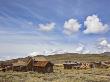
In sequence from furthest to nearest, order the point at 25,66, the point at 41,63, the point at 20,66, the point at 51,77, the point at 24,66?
the point at 20,66, the point at 24,66, the point at 25,66, the point at 41,63, the point at 51,77

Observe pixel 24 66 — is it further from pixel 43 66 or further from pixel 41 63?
pixel 43 66

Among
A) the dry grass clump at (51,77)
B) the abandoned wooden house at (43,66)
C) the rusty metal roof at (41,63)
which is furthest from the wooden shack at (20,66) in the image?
the dry grass clump at (51,77)

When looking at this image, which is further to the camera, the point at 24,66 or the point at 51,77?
the point at 24,66

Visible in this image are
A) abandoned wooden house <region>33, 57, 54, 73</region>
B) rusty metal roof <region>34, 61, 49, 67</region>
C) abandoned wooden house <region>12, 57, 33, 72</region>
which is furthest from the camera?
abandoned wooden house <region>12, 57, 33, 72</region>

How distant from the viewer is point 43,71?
67500 mm

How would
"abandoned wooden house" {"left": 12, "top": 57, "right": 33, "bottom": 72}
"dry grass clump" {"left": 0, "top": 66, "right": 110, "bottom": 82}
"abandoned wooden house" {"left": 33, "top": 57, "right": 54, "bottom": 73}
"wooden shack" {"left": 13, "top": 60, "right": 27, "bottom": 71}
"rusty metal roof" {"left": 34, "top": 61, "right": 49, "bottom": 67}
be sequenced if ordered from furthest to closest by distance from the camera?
"wooden shack" {"left": 13, "top": 60, "right": 27, "bottom": 71} → "abandoned wooden house" {"left": 12, "top": 57, "right": 33, "bottom": 72} → "rusty metal roof" {"left": 34, "top": 61, "right": 49, "bottom": 67} → "abandoned wooden house" {"left": 33, "top": 57, "right": 54, "bottom": 73} → "dry grass clump" {"left": 0, "top": 66, "right": 110, "bottom": 82}

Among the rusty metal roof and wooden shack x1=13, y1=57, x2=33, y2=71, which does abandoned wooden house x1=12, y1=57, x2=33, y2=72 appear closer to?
wooden shack x1=13, y1=57, x2=33, y2=71

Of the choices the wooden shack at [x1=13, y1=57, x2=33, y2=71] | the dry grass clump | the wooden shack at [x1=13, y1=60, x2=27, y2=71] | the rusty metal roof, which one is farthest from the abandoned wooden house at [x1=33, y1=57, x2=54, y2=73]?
the dry grass clump

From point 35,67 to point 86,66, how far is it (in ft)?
98.3

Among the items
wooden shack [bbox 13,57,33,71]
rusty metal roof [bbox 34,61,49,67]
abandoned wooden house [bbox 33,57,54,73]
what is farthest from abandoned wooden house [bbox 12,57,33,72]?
rusty metal roof [bbox 34,61,49,67]

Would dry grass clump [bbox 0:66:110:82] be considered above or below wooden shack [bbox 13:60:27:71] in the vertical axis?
below

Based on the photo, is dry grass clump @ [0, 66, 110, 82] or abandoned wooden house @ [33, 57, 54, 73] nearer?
dry grass clump @ [0, 66, 110, 82]

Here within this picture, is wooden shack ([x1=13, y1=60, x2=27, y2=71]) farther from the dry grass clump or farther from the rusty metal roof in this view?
the dry grass clump

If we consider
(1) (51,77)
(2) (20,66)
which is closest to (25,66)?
(2) (20,66)
